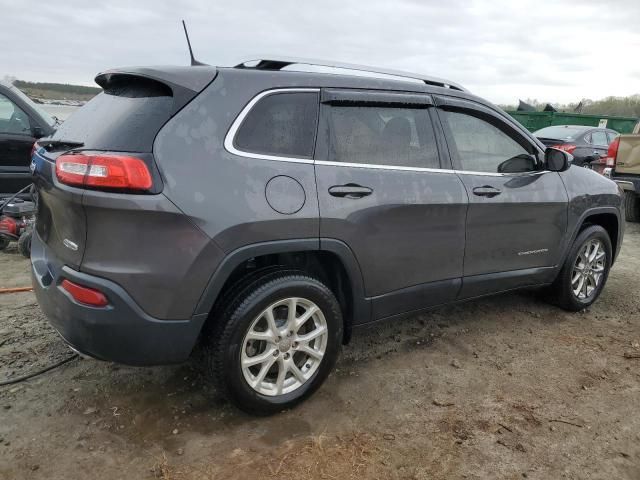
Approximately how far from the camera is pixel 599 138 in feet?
41.6

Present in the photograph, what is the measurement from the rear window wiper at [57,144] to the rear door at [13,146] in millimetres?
4278

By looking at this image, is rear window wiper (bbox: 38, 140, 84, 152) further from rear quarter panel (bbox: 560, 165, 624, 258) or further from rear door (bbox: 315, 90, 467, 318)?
rear quarter panel (bbox: 560, 165, 624, 258)

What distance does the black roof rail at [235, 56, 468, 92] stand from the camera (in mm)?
2834

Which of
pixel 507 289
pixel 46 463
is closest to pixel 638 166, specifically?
pixel 507 289

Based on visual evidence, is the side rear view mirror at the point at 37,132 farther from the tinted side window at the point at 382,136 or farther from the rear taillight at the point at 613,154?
the rear taillight at the point at 613,154

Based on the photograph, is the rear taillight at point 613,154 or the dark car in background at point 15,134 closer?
the dark car in background at point 15,134

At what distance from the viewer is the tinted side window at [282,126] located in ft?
8.57

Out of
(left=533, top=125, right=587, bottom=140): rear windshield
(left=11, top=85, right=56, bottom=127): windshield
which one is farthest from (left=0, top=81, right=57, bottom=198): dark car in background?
(left=533, top=125, right=587, bottom=140): rear windshield

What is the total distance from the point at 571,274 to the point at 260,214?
9.86 ft

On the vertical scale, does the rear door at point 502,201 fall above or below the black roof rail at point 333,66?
below

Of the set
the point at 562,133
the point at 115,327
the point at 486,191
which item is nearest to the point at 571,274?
the point at 486,191

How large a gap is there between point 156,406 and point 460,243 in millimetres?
2090

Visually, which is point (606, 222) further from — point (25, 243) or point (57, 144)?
point (25, 243)

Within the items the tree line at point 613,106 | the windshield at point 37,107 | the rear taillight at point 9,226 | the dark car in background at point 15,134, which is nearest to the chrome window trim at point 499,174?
the rear taillight at point 9,226
